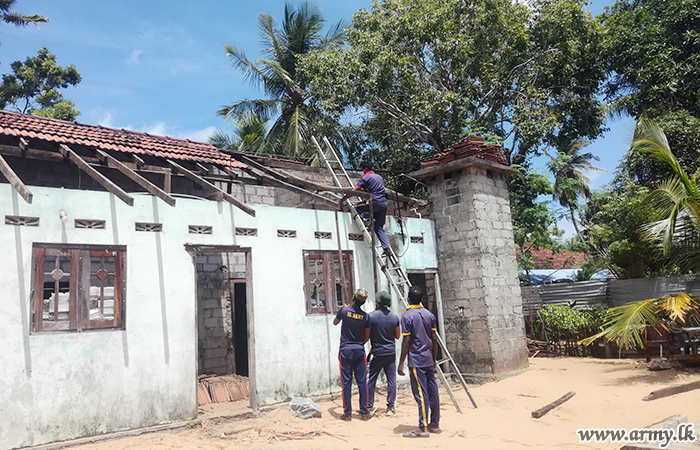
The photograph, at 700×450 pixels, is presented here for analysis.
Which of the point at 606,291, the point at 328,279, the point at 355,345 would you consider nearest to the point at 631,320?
the point at 355,345

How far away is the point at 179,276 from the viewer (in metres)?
7.20

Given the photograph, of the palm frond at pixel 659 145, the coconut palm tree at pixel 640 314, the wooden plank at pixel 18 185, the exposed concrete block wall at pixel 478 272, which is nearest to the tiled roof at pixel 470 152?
the exposed concrete block wall at pixel 478 272

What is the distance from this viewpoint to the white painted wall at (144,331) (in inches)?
235

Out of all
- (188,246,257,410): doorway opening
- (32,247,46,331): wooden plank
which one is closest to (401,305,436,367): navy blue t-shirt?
(32,247,46,331): wooden plank

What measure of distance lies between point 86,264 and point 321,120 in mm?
12131

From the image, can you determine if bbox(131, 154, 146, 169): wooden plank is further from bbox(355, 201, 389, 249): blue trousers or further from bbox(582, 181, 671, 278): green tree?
bbox(582, 181, 671, 278): green tree

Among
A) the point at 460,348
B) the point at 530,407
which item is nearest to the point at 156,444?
the point at 530,407

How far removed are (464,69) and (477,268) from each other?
8.27m

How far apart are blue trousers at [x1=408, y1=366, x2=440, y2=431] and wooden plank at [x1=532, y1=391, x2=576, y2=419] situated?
166 centimetres

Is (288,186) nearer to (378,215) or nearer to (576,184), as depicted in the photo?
(378,215)

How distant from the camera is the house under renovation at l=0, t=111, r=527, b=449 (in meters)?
6.13

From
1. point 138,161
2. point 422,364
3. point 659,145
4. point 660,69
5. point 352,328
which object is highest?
point 660,69

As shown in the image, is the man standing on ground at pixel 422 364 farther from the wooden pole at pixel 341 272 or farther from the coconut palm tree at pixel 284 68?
the coconut palm tree at pixel 284 68

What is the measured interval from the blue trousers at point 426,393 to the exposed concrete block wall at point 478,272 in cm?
369
